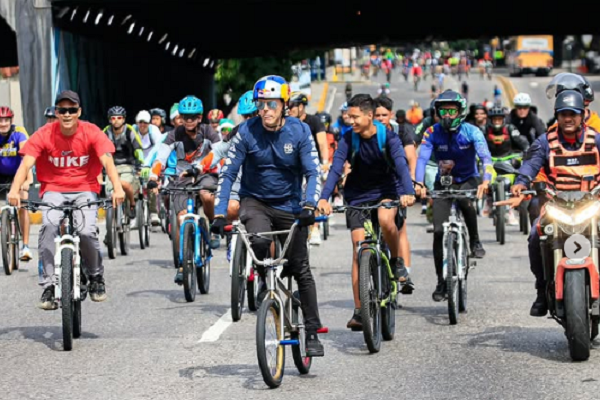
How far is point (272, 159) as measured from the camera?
10164 mm

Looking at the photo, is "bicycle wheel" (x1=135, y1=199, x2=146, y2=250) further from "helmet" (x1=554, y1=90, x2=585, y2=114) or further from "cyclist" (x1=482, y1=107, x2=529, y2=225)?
"helmet" (x1=554, y1=90, x2=585, y2=114)

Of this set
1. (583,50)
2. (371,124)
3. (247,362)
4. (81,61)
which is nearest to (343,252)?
(371,124)

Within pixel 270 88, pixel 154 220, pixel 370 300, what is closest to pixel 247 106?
pixel 370 300

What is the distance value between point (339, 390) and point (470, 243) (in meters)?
5.58

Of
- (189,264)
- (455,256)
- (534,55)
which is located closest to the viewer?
(455,256)

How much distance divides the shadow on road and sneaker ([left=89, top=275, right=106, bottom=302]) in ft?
1.02

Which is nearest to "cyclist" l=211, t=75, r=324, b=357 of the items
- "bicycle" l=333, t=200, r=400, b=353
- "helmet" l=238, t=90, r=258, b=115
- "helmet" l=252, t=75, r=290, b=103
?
"helmet" l=252, t=75, r=290, b=103

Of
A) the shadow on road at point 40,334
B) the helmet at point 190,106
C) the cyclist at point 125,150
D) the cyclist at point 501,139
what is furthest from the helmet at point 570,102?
the cyclist at point 501,139

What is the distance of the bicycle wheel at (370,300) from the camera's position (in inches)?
412

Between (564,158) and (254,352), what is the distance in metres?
2.57

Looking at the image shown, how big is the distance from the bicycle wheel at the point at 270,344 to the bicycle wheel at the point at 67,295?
2110 millimetres

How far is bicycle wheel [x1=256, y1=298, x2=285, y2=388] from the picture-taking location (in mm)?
8891

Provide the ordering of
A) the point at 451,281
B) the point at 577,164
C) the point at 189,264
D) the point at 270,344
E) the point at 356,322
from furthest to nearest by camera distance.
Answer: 1. the point at 189,264
2. the point at 451,281
3. the point at 356,322
4. the point at 577,164
5. the point at 270,344

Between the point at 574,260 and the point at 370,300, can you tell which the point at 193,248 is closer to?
the point at 370,300
